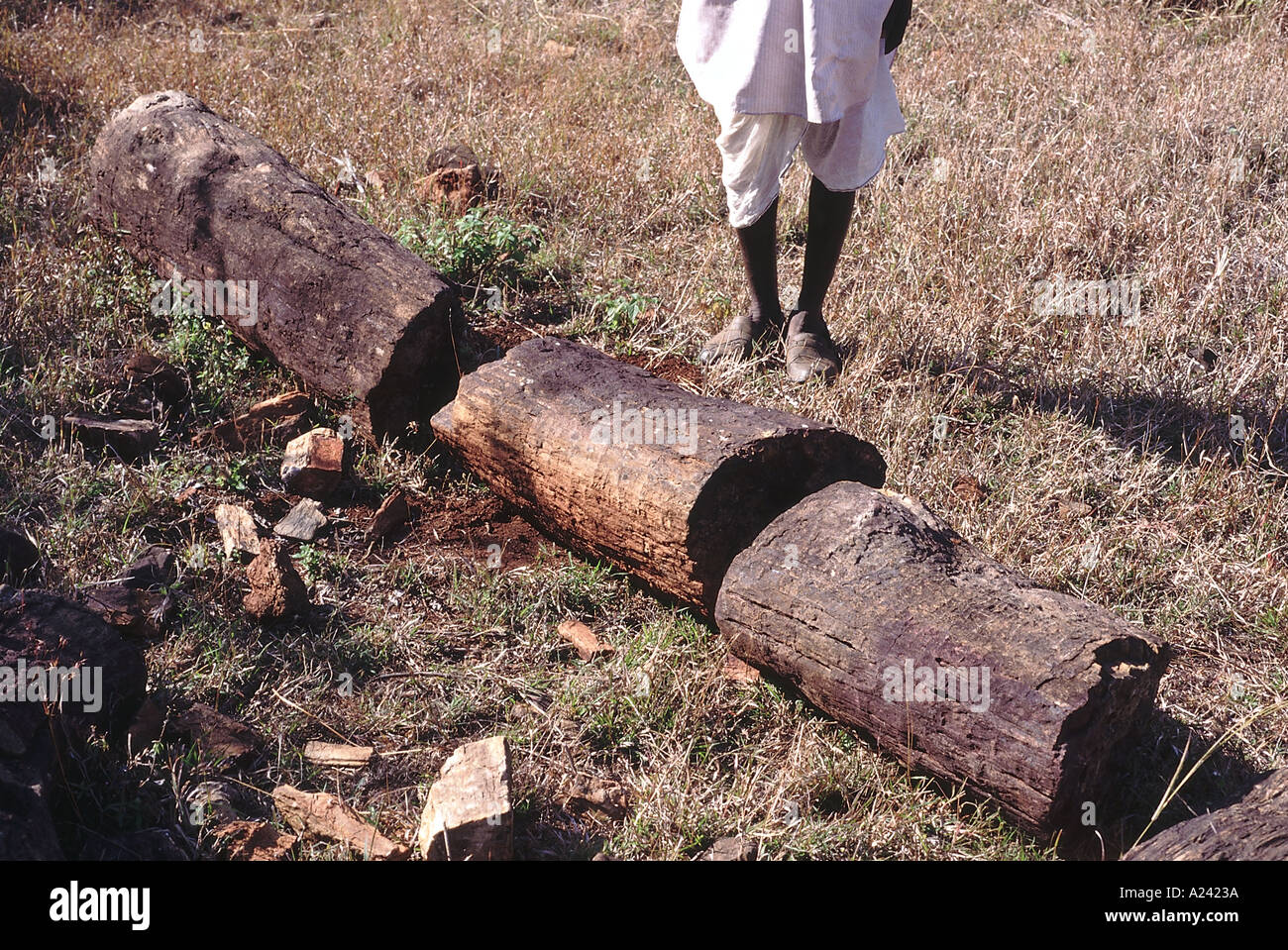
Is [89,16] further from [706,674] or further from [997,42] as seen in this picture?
[706,674]

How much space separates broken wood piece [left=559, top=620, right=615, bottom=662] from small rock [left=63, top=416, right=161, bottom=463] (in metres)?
1.57

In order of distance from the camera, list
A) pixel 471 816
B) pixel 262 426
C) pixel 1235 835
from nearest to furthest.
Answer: pixel 1235 835 < pixel 471 816 < pixel 262 426

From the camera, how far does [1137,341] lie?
4109 mm

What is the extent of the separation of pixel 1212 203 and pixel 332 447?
3.90 metres

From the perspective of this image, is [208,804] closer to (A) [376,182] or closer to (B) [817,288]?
(B) [817,288]

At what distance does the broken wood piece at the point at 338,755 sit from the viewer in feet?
8.66

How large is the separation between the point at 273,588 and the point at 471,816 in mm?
993

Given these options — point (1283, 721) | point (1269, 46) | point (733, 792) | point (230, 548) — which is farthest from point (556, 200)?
point (1269, 46)

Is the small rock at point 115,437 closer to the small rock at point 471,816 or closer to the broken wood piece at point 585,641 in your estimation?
the broken wood piece at point 585,641

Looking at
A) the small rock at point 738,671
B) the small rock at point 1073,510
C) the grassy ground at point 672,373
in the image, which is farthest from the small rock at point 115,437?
the small rock at point 1073,510

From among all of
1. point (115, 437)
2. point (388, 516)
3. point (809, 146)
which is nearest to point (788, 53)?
point (809, 146)

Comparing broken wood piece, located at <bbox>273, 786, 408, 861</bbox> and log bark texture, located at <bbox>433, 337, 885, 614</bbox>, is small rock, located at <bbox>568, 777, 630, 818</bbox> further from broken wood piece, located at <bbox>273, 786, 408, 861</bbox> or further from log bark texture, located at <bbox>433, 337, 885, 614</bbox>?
log bark texture, located at <bbox>433, 337, 885, 614</bbox>

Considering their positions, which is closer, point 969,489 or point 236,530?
point 236,530

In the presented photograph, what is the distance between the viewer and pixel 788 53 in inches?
135
